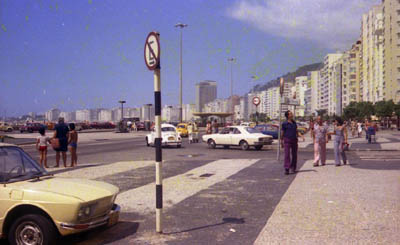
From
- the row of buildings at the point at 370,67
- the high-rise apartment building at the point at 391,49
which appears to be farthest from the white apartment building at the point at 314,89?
the high-rise apartment building at the point at 391,49

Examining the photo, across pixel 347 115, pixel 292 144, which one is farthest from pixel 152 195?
pixel 347 115

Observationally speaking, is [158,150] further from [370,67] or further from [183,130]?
[370,67]

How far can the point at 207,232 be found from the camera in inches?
240

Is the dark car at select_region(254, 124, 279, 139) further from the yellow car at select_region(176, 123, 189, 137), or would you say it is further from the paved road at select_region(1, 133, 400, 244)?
the paved road at select_region(1, 133, 400, 244)

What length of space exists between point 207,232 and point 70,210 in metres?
2.13

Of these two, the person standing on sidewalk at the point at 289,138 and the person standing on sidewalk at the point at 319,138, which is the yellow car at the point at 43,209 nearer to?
the person standing on sidewalk at the point at 289,138

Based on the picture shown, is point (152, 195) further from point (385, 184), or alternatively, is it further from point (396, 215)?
point (385, 184)

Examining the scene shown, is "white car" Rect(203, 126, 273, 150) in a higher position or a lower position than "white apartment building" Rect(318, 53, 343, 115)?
lower

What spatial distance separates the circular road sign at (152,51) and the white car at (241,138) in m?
17.2

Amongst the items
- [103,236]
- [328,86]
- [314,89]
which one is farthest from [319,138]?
[314,89]

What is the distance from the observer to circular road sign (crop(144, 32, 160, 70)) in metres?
5.94

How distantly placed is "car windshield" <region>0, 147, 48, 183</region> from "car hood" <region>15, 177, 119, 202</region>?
8.2 inches

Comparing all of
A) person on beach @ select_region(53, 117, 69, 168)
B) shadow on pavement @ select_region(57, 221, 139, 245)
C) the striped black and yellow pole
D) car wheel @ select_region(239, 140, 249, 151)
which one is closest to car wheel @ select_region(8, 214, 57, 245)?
shadow on pavement @ select_region(57, 221, 139, 245)

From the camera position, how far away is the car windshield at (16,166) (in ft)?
18.3
